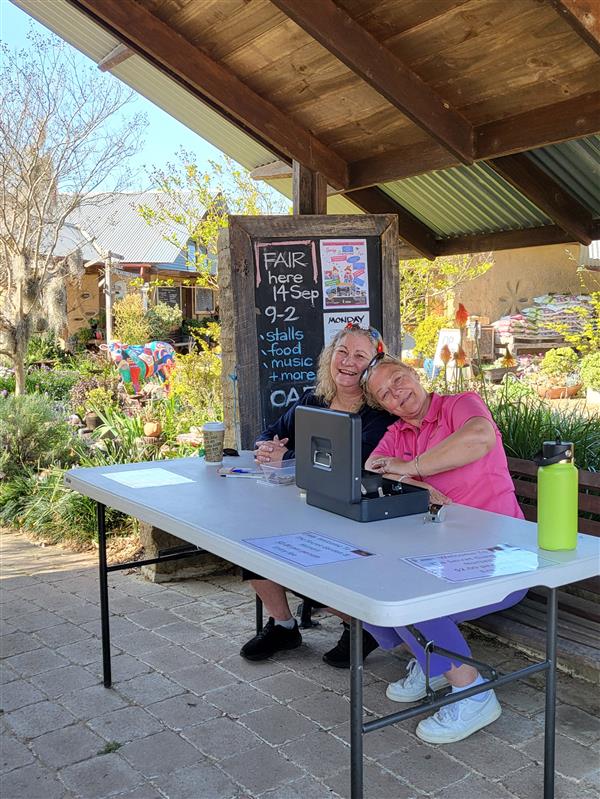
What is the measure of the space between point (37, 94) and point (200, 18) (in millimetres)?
6712

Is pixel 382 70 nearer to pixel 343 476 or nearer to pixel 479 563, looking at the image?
pixel 343 476

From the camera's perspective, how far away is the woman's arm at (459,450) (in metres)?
2.72

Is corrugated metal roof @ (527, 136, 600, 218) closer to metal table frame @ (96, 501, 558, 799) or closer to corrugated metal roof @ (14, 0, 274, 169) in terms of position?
corrugated metal roof @ (14, 0, 274, 169)

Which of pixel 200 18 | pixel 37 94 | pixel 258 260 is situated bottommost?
pixel 258 260

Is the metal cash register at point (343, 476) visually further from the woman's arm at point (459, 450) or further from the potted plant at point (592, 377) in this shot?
the potted plant at point (592, 377)

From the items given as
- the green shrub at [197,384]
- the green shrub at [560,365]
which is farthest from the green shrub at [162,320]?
the green shrub at [197,384]

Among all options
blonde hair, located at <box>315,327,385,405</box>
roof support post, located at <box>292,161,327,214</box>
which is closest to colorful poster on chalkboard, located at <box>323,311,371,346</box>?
roof support post, located at <box>292,161,327,214</box>

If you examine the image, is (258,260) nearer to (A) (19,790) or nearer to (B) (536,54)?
(B) (536,54)

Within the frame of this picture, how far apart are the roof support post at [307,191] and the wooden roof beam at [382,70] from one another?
95cm

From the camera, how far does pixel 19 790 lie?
8.61 ft

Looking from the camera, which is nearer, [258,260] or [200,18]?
[200,18]

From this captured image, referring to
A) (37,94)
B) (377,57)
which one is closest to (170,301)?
(37,94)

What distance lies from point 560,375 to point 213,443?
803 cm

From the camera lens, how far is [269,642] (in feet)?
11.7
